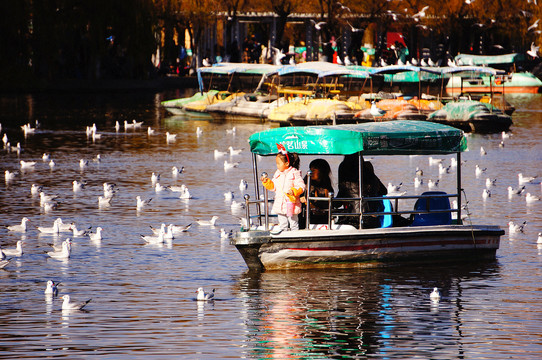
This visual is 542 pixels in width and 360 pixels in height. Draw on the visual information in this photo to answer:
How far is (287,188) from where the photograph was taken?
1520 cm

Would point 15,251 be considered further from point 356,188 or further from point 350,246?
point 356,188

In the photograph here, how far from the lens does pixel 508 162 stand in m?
31.6

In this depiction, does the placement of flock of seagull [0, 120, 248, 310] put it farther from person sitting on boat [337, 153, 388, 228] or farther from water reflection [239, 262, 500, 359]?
person sitting on boat [337, 153, 388, 228]

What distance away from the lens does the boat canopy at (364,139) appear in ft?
50.4

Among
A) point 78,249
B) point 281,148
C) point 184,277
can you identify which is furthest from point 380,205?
point 78,249

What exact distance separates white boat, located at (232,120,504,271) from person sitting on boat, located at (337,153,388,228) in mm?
148

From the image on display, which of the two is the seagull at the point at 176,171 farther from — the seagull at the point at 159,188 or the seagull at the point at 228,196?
the seagull at the point at 228,196

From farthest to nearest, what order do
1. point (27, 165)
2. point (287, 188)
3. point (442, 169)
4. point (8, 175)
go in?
1. point (27, 165)
2. point (442, 169)
3. point (8, 175)
4. point (287, 188)

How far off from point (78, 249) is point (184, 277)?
2853 millimetres

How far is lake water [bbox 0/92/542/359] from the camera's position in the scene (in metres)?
11.6

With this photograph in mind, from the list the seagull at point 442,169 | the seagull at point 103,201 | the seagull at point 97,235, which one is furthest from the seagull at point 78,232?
the seagull at point 442,169

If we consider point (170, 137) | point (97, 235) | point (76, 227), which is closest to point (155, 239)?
point (97, 235)

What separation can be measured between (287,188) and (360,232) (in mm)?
1233

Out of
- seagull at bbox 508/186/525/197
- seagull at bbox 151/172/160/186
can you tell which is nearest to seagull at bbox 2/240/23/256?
seagull at bbox 151/172/160/186
